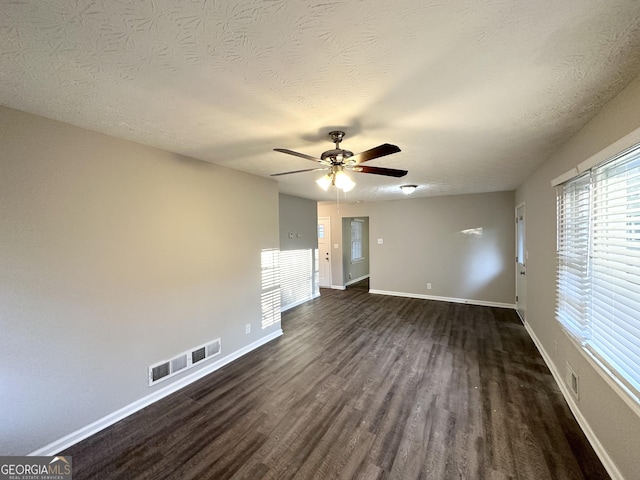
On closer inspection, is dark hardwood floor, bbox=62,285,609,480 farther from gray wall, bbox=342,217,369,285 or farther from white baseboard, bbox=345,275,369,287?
white baseboard, bbox=345,275,369,287

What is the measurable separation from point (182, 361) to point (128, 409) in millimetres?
545

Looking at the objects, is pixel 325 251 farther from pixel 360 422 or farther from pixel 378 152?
pixel 378 152


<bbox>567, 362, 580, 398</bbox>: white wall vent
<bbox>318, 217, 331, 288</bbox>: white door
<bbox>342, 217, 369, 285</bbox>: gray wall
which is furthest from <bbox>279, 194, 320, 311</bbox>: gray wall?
<bbox>567, 362, 580, 398</bbox>: white wall vent

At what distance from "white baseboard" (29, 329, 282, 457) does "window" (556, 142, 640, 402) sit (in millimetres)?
3418

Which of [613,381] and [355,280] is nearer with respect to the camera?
[613,381]

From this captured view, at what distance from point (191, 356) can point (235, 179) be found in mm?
2125

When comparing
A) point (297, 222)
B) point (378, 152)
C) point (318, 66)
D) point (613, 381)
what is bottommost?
point (613, 381)

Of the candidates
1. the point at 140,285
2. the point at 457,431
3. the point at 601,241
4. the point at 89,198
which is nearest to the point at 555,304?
the point at 601,241

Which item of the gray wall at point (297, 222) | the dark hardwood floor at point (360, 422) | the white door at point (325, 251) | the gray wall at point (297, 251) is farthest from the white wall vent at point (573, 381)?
the white door at point (325, 251)

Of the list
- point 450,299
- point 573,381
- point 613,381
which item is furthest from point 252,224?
point 450,299

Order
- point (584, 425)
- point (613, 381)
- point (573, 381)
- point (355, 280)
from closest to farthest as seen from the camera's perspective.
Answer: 1. point (613, 381)
2. point (584, 425)
3. point (573, 381)
4. point (355, 280)

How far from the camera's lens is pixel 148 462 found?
180 cm

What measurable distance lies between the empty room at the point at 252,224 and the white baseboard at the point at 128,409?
2cm

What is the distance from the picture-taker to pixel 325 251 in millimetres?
7293
